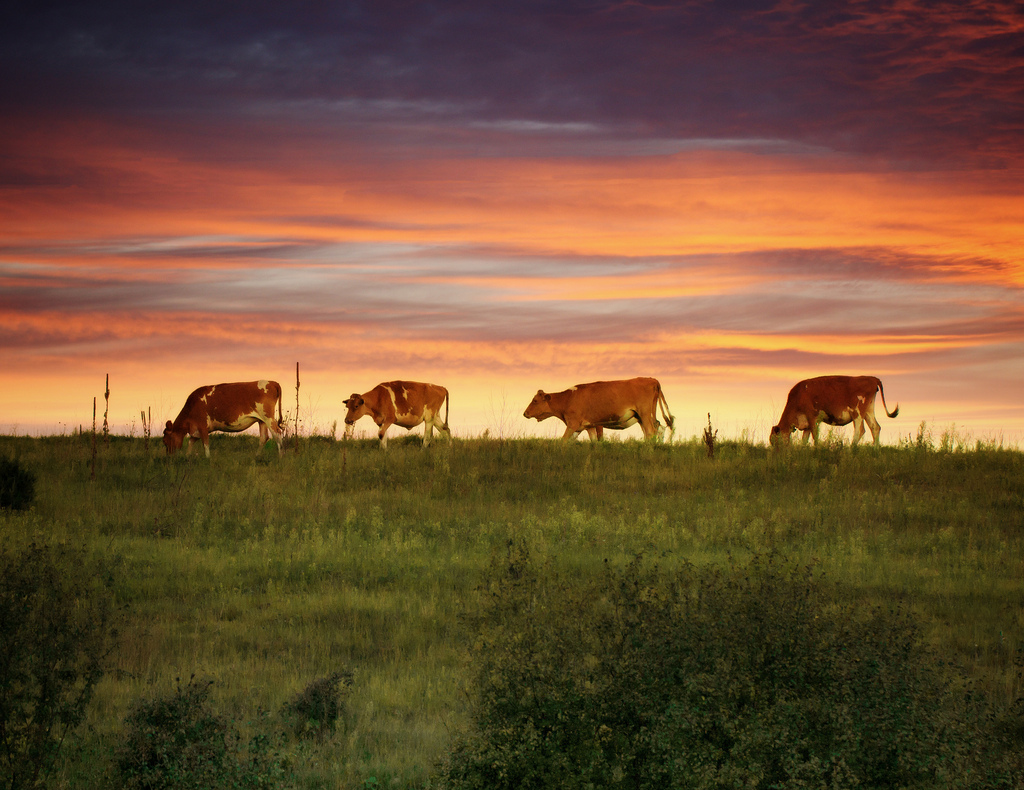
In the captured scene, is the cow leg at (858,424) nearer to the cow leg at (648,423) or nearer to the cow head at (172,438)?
the cow leg at (648,423)

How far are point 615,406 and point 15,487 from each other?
56.5 ft

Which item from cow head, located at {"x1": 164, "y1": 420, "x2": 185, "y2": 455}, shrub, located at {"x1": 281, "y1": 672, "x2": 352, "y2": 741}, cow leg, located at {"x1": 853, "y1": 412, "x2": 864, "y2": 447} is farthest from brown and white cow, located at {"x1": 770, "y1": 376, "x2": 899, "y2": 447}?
shrub, located at {"x1": 281, "y1": 672, "x2": 352, "y2": 741}

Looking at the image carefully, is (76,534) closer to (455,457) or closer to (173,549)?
(173,549)

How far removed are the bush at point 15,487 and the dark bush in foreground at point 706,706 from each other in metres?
15.0

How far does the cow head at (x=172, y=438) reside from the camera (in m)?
26.4

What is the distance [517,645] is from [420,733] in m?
2.06

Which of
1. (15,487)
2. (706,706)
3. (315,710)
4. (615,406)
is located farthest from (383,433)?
(706,706)

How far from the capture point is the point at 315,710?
24.9ft

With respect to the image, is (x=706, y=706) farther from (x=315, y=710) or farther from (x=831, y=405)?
(x=831, y=405)

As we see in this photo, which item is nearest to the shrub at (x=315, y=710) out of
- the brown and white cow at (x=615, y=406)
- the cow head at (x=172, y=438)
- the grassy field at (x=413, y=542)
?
the grassy field at (x=413, y=542)

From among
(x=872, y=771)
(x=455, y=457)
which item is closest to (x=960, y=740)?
(x=872, y=771)

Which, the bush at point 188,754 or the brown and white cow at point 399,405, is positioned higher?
the brown and white cow at point 399,405

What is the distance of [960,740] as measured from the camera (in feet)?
17.7

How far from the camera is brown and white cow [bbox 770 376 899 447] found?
27.5 m
